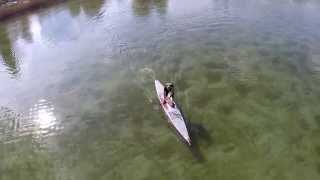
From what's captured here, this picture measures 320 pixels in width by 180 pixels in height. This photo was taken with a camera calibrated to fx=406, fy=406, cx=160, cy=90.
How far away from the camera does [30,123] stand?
106 feet

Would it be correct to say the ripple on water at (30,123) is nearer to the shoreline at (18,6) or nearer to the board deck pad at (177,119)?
the board deck pad at (177,119)

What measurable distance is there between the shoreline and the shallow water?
1.48 meters

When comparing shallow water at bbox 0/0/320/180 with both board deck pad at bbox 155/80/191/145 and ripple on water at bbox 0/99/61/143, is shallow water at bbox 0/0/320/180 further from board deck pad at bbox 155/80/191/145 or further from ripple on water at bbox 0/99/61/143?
board deck pad at bbox 155/80/191/145

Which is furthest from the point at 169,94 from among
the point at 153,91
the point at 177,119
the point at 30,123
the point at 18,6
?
the point at 18,6

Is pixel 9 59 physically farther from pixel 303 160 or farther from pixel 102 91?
pixel 303 160

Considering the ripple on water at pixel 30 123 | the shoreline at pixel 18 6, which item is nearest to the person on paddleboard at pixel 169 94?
the ripple on water at pixel 30 123

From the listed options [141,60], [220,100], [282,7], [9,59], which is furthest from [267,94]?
[9,59]

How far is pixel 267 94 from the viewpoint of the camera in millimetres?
33562

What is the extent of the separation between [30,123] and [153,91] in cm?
1039

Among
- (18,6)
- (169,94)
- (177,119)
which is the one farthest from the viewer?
(18,6)

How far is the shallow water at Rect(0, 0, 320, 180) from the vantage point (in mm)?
27125

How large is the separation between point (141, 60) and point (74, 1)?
959 inches

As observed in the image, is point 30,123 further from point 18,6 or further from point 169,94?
point 18,6

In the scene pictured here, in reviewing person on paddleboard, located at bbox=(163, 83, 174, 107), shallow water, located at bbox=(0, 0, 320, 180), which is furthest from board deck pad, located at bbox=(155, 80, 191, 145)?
shallow water, located at bbox=(0, 0, 320, 180)
